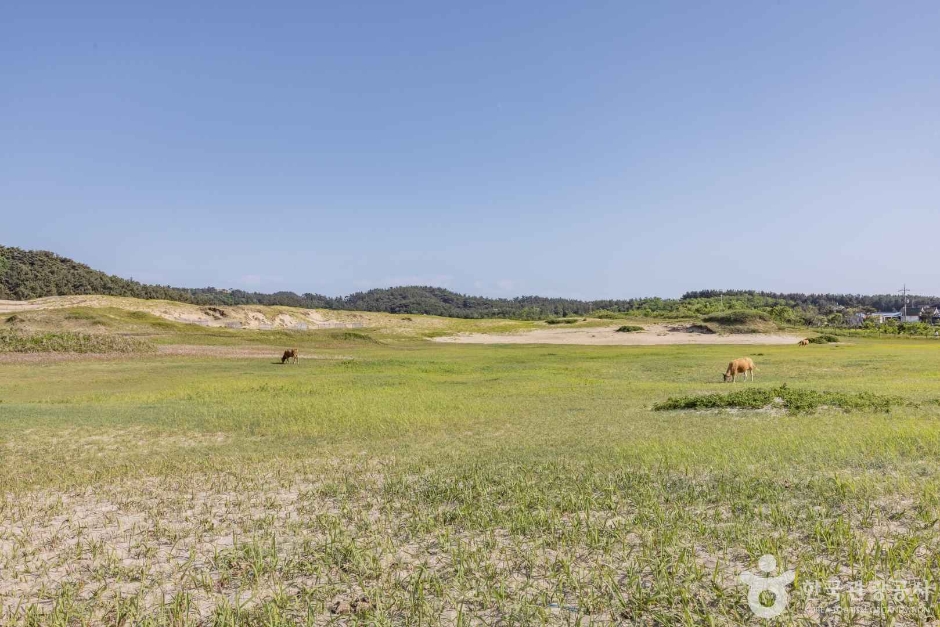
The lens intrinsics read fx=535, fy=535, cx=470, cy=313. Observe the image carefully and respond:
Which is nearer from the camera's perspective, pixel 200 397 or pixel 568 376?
pixel 200 397

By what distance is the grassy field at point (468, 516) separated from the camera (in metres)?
5.71

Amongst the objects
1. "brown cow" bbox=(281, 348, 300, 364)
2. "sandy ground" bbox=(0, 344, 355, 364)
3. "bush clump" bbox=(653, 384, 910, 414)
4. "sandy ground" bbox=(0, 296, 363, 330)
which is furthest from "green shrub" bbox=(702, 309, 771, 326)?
"bush clump" bbox=(653, 384, 910, 414)

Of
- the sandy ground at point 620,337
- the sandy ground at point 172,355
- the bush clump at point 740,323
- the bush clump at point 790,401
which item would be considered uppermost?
the bush clump at point 740,323

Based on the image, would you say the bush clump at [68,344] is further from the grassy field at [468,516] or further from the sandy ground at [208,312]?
the sandy ground at [208,312]

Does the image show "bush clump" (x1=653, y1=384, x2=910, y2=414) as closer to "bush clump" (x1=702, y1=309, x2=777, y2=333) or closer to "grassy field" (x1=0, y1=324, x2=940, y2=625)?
"grassy field" (x1=0, y1=324, x2=940, y2=625)

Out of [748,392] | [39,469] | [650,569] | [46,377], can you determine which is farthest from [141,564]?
[46,377]

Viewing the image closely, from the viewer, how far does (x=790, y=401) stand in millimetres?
18984

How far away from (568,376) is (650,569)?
1140 inches

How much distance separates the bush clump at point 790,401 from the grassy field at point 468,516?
682 mm

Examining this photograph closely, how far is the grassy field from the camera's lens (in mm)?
5707

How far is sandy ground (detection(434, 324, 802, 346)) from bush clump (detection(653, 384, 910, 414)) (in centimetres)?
5648

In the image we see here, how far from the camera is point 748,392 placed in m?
20.4

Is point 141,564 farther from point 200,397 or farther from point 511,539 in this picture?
point 200,397

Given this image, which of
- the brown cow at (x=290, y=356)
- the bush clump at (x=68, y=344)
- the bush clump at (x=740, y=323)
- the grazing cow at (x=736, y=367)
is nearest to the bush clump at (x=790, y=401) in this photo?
the grazing cow at (x=736, y=367)
